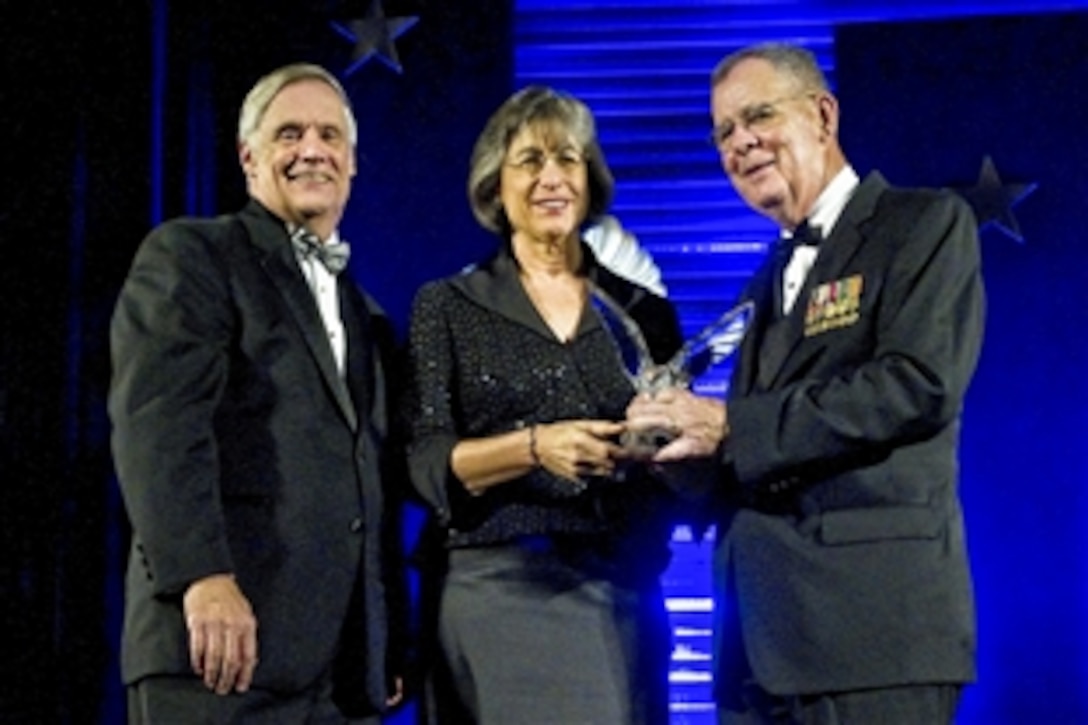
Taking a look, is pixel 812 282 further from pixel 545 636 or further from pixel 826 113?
pixel 545 636

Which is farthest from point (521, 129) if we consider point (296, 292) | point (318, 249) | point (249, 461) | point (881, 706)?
point (881, 706)

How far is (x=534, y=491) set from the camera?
10.1 feet

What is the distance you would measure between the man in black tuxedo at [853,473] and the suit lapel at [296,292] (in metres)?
0.53

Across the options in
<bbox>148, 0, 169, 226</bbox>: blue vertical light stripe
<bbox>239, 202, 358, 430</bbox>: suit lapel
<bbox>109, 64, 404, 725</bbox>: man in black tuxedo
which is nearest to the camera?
<bbox>109, 64, 404, 725</bbox>: man in black tuxedo

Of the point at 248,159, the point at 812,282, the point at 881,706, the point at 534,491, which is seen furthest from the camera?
the point at 248,159

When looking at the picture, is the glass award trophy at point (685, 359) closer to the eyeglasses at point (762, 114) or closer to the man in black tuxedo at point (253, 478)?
the eyeglasses at point (762, 114)

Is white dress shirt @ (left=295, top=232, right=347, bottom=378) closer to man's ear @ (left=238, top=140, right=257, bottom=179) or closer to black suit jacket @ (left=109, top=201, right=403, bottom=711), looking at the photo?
black suit jacket @ (left=109, top=201, right=403, bottom=711)

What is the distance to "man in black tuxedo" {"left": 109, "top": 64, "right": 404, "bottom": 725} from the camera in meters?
2.67

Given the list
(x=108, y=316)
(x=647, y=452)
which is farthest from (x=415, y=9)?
(x=647, y=452)

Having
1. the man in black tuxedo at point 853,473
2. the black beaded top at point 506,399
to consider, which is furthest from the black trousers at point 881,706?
the black beaded top at point 506,399

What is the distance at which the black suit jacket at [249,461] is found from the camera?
2676 mm

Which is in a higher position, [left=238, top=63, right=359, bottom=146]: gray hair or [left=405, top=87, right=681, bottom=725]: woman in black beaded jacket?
[left=238, top=63, right=359, bottom=146]: gray hair

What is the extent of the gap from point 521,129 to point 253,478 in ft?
2.84

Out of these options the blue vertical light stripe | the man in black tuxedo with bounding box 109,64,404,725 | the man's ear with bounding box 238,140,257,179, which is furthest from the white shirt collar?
the blue vertical light stripe
